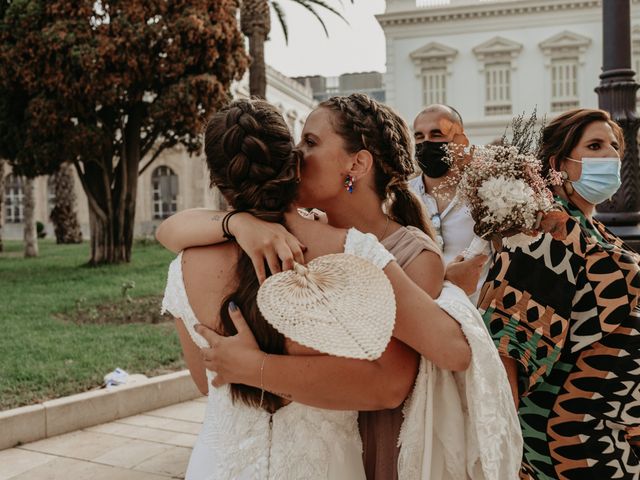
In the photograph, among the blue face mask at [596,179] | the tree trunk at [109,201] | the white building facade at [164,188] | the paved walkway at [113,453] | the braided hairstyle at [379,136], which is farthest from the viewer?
the white building facade at [164,188]

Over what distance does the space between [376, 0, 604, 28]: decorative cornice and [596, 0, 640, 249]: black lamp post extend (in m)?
28.9

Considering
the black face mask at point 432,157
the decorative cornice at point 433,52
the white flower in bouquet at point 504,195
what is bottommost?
the white flower in bouquet at point 504,195

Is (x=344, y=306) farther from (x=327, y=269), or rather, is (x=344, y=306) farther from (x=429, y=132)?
(x=429, y=132)

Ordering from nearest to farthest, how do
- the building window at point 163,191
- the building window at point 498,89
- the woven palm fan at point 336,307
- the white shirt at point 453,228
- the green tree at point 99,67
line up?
the woven palm fan at point 336,307 < the white shirt at point 453,228 < the green tree at point 99,67 < the building window at point 498,89 < the building window at point 163,191

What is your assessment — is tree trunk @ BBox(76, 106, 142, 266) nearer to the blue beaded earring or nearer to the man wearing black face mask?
the man wearing black face mask

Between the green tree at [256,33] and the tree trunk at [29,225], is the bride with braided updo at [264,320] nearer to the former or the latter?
the green tree at [256,33]

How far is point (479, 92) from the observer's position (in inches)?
1283

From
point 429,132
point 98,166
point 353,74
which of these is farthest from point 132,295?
point 353,74

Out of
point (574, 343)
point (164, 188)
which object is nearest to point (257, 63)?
point (574, 343)

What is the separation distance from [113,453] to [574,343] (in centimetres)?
359

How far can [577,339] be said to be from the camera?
258cm

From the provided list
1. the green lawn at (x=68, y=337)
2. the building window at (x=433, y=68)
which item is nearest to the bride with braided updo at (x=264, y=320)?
the green lawn at (x=68, y=337)

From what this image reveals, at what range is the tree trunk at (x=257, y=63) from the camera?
545 inches

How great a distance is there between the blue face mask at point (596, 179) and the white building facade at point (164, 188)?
34.2 m
